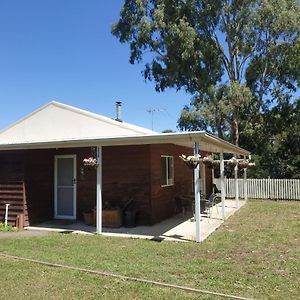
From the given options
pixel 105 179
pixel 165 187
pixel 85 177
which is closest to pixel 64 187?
pixel 85 177

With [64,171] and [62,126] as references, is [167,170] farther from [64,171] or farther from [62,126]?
[62,126]

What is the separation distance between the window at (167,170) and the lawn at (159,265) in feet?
11.0

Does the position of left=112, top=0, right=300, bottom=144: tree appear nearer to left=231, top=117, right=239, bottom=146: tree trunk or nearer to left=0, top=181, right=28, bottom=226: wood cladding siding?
left=231, top=117, right=239, bottom=146: tree trunk

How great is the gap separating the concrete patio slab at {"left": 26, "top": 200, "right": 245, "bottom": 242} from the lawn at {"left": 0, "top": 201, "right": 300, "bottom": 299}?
562mm

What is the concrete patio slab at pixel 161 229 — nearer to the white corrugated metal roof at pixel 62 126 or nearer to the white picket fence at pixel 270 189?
the white corrugated metal roof at pixel 62 126

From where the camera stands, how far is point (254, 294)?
511 centimetres

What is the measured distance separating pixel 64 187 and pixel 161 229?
3.83 metres

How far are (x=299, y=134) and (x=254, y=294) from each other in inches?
814

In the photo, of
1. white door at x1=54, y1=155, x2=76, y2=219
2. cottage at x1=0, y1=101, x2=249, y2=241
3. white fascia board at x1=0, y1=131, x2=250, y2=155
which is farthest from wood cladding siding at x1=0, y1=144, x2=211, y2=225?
white fascia board at x1=0, y1=131, x2=250, y2=155

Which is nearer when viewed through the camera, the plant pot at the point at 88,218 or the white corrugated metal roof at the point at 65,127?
the plant pot at the point at 88,218

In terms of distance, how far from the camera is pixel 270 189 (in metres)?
20.8

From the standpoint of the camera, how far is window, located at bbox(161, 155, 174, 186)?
508 inches


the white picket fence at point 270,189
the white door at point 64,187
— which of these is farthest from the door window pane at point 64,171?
the white picket fence at point 270,189

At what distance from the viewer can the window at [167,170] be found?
12.9 metres
